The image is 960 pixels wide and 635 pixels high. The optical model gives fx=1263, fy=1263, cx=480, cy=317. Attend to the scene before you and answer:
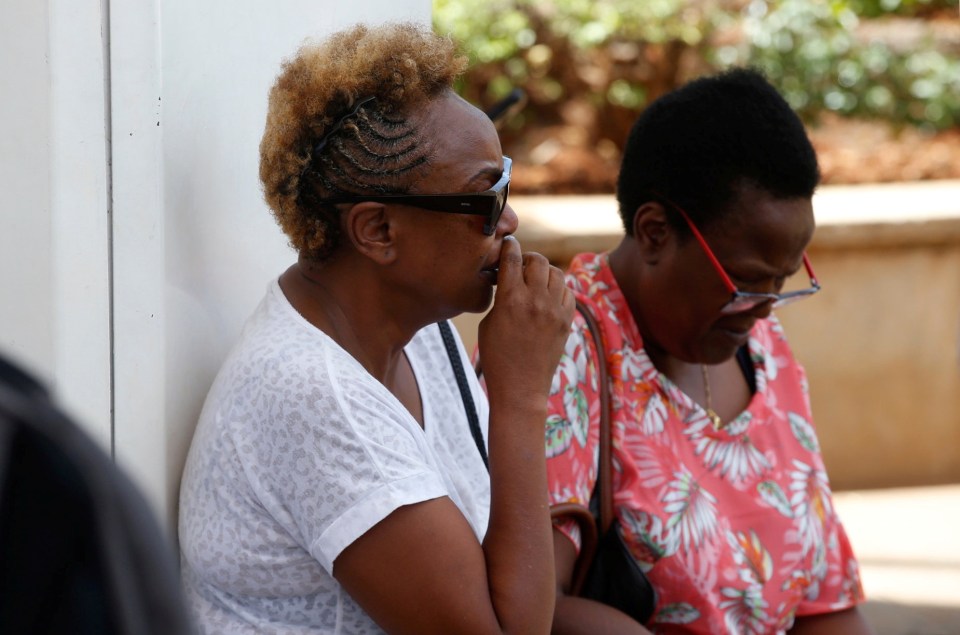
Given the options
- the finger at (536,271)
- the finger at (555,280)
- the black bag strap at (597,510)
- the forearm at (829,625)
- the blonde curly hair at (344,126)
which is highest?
the blonde curly hair at (344,126)

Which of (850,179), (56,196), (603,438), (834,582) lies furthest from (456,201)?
(850,179)

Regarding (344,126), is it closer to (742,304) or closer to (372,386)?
(372,386)

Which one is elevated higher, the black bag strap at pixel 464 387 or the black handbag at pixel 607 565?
the black bag strap at pixel 464 387

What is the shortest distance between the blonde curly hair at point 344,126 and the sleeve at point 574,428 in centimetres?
57

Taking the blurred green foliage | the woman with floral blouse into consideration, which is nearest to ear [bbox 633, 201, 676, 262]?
the woman with floral blouse

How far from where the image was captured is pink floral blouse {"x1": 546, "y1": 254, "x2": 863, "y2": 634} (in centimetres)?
258

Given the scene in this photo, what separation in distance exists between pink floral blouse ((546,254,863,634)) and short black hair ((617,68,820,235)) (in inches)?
9.5

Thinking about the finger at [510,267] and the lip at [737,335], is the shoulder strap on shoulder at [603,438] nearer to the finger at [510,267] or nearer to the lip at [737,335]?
the lip at [737,335]

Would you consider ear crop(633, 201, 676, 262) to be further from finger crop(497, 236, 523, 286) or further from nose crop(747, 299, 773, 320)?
finger crop(497, 236, 523, 286)

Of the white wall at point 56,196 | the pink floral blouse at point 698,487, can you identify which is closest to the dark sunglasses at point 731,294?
the pink floral blouse at point 698,487

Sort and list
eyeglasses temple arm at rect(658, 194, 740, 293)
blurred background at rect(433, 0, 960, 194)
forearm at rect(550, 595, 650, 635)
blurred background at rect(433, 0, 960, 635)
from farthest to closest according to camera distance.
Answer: blurred background at rect(433, 0, 960, 194) < blurred background at rect(433, 0, 960, 635) < eyeglasses temple arm at rect(658, 194, 740, 293) < forearm at rect(550, 595, 650, 635)

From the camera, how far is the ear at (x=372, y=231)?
209cm

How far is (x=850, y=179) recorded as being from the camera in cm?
753

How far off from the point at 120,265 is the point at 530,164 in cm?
613
